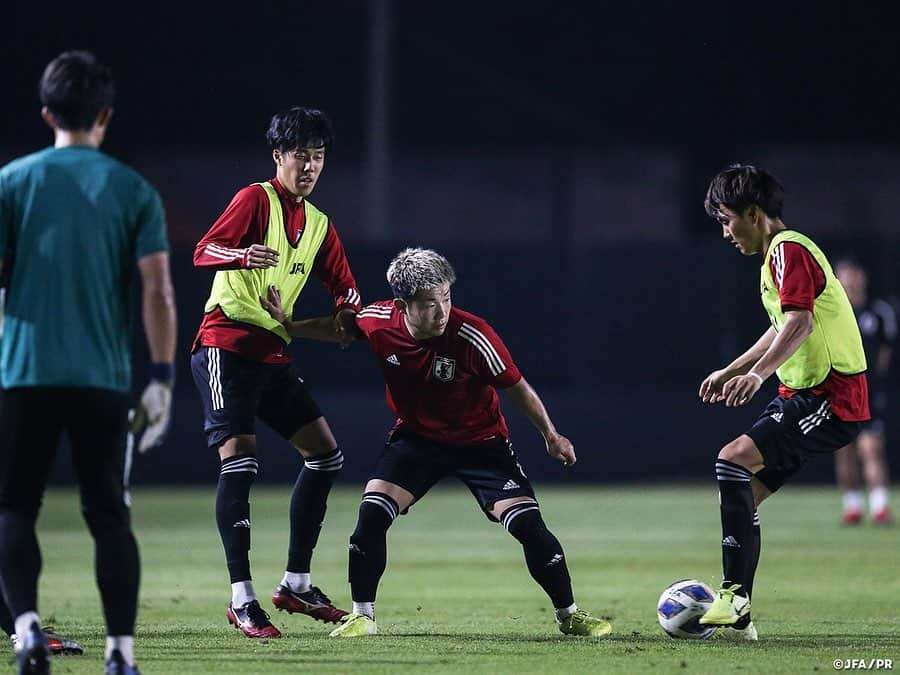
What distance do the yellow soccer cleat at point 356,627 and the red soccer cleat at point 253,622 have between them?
11.0 inches

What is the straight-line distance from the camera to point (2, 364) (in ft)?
17.1

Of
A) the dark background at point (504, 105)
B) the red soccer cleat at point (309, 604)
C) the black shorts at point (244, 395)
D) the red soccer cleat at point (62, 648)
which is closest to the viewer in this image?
the red soccer cleat at point (62, 648)

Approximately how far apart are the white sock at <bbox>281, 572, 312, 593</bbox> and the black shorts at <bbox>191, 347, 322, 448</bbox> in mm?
680

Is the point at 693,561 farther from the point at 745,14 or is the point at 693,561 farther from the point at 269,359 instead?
the point at 745,14

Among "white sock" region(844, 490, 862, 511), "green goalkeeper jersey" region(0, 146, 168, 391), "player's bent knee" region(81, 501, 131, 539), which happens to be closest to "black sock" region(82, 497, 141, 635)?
"player's bent knee" region(81, 501, 131, 539)

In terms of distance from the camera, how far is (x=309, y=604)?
732 cm

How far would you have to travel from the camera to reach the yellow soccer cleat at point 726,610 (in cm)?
659

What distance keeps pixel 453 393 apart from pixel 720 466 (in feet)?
4.15

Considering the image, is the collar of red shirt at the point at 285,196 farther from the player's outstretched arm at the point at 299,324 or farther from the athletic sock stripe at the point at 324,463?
the athletic sock stripe at the point at 324,463

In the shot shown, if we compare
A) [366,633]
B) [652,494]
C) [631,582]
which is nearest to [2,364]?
[366,633]

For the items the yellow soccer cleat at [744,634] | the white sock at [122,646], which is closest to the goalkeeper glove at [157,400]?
the white sock at [122,646]

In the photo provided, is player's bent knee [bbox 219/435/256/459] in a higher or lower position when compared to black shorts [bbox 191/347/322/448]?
lower

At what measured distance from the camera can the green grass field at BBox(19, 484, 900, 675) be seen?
6148 millimetres

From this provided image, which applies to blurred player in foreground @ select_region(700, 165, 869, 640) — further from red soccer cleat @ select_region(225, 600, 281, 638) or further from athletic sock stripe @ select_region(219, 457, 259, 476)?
athletic sock stripe @ select_region(219, 457, 259, 476)
